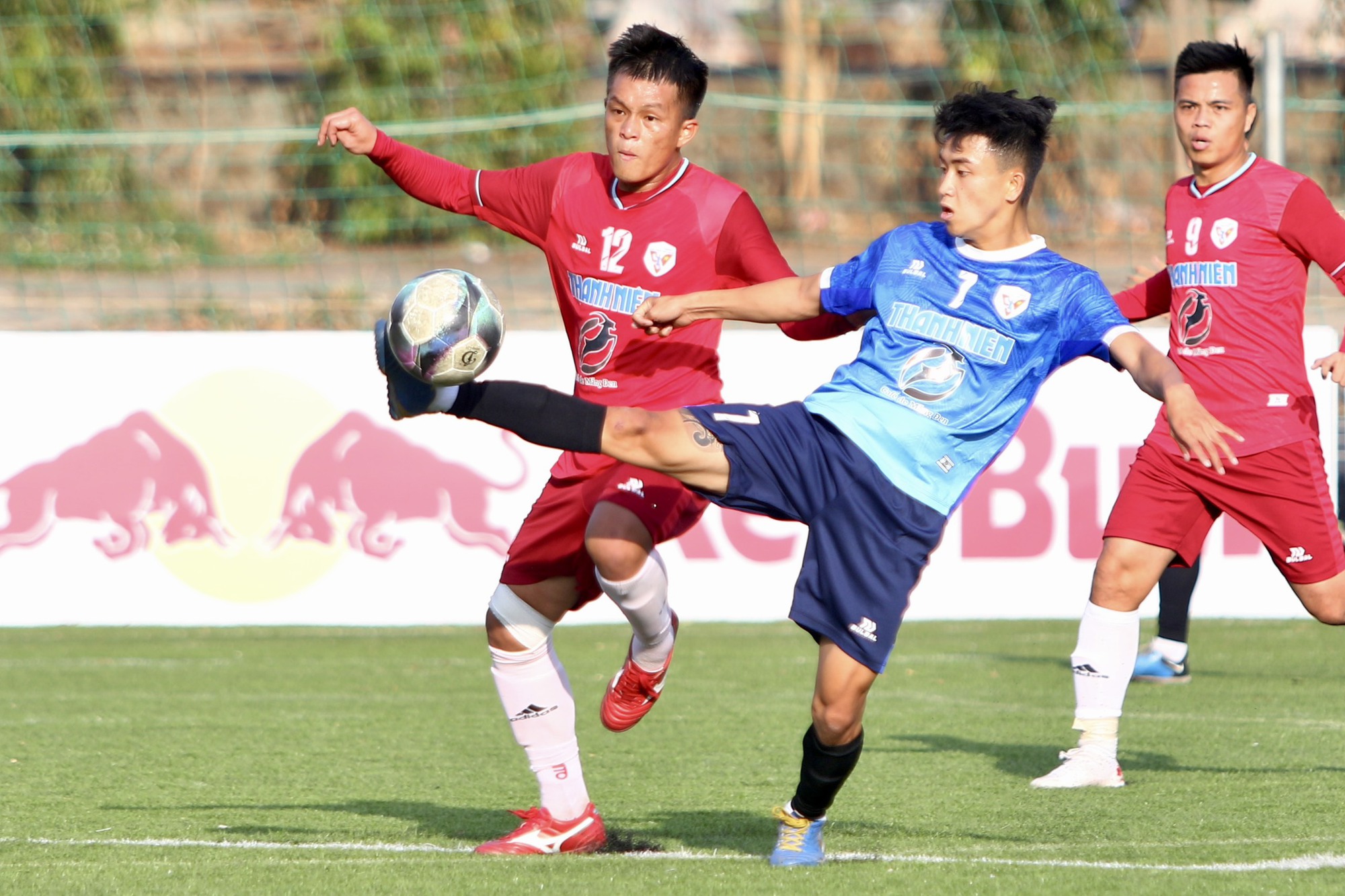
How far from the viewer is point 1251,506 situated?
5875mm

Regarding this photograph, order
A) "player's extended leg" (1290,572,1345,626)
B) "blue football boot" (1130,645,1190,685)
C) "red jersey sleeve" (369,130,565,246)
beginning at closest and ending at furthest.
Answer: "red jersey sleeve" (369,130,565,246)
"player's extended leg" (1290,572,1345,626)
"blue football boot" (1130,645,1190,685)

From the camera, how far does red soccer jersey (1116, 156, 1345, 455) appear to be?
5953mm

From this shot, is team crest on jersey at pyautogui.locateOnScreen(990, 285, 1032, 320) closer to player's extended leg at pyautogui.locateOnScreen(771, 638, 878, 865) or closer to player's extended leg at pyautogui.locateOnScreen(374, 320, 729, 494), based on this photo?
player's extended leg at pyautogui.locateOnScreen(374, 320, 729, 494)

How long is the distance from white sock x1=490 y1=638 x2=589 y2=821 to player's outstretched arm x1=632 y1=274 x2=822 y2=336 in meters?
1.07

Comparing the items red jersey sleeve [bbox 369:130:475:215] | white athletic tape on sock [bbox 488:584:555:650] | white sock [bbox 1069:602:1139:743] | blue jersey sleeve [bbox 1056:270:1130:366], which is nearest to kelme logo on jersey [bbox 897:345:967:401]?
blue jersey sleeve [bbox 1056:270:1130:366]

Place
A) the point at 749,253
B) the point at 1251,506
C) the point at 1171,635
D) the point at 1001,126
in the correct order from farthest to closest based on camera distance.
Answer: the point at 1171,635, the point at 1251,506, the point at 749,253, the point at 1001,126

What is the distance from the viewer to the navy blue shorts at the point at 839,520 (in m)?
4.34

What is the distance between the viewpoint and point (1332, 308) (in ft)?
42.4

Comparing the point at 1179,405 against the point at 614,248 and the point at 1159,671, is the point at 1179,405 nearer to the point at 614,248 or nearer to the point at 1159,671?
the point at 614,248

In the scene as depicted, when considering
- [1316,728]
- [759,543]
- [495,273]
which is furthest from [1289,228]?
[495,273]

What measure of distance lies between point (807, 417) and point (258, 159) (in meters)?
14.7

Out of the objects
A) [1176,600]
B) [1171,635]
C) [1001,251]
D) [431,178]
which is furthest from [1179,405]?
[1171,635]

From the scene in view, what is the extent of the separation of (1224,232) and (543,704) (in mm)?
2906

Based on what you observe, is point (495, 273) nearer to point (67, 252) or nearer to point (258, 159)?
point (258, 159)
